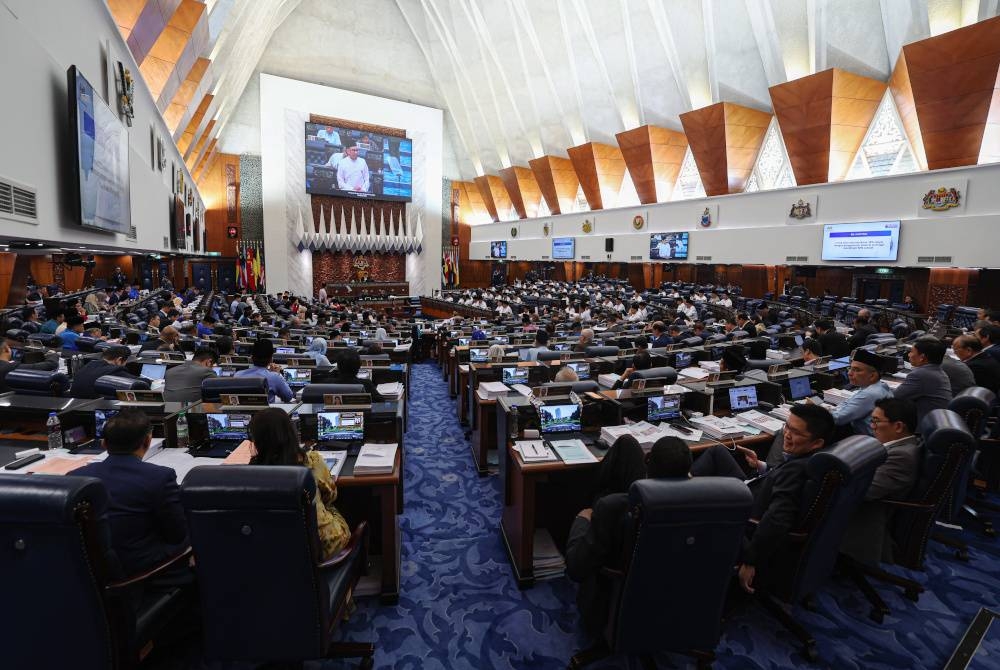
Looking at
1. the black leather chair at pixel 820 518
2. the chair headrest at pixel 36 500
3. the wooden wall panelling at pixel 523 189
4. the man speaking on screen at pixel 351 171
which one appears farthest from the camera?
the wooden wall panelling at pixel 523 189

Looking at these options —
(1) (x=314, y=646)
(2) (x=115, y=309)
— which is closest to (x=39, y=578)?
(1) (x=314, y=646)

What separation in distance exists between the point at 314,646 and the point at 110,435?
4.57ft

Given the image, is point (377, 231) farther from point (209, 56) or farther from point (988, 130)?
point (988, 130)

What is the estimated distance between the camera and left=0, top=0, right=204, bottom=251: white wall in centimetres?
335

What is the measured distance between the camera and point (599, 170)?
22.3 metres

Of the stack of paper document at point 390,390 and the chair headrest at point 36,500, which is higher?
the chair headrest at point 36,500

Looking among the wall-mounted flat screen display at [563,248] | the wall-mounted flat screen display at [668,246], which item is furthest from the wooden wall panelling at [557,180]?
the wall-mounted flat screen display at [668,246]

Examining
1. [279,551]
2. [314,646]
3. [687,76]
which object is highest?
[687,76]

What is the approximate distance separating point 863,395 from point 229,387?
17.1ft

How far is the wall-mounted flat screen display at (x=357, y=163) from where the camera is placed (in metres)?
26.4

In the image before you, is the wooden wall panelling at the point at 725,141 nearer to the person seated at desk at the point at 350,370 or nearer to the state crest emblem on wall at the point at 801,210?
the state crest emblem on wall at the point at 801,210

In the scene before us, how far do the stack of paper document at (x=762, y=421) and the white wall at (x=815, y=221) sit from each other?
1104 centimetres

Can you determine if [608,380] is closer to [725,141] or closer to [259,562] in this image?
[259,562]

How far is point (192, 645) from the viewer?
2844mm
